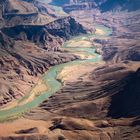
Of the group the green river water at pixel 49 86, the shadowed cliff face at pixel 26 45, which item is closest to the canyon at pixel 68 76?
the shadowed cliff face at pixel 26 45

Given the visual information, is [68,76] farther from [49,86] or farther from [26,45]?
[26,45]

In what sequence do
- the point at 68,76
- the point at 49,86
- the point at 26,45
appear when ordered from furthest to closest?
1. the point at 26,45
2. the point at 68,76
3. the point at 49,86

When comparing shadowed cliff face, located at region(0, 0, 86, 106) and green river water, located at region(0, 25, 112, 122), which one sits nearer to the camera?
green river water, located at region(0, 25, 112, 122)

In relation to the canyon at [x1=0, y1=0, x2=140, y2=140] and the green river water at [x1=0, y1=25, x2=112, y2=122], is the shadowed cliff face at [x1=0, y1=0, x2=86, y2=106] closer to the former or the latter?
the canyon at [x1=0, y1=0, x2=140, y2=140]

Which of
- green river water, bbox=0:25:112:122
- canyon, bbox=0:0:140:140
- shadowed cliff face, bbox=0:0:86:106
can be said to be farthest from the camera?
shadowed cliff face, bbox=0:0:86:106

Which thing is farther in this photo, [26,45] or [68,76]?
[26,45]

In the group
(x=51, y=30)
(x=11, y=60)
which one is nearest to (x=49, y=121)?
(x=11, y=60)

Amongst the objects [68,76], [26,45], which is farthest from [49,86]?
[26,45]

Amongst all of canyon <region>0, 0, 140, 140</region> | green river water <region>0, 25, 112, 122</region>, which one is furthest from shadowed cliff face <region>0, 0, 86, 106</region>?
green river water <region>0, 25, 112, 122</region>
